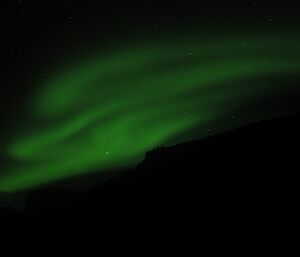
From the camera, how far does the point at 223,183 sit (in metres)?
29.9

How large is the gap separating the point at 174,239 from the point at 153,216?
5.15 m

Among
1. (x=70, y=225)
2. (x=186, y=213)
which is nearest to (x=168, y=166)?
(x=70, y=225)

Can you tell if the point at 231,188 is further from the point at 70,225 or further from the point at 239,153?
the point at 70,225

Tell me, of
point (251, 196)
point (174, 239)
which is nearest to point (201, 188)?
point (251, 196)

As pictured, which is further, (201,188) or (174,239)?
(201,188)

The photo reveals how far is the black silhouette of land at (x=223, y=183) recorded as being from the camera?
26.1m

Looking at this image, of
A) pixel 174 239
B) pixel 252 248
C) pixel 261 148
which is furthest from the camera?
pixel 261 148

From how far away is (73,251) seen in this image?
27.9m

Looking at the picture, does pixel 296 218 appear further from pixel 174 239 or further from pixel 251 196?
pixel 174 239

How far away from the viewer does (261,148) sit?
36.2 meters

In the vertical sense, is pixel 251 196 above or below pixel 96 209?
above

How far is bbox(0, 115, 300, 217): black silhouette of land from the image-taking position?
26094mm

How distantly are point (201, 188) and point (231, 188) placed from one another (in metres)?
2.99

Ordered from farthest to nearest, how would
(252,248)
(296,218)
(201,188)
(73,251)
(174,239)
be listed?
(201,188) → (73,251) → (174,239) → (296,218) → (252,248)
